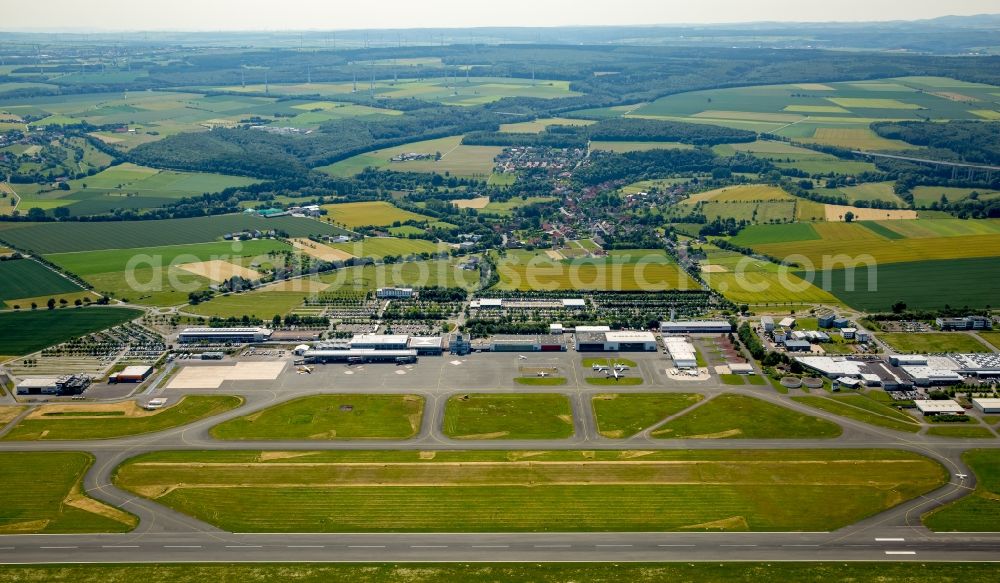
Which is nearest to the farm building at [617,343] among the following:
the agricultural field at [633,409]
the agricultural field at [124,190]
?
the agricultural field at [633,409]

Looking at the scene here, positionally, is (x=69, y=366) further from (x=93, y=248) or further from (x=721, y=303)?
(x=721, y=303)

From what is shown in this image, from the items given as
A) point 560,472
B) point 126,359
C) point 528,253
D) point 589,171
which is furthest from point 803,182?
point 126,359

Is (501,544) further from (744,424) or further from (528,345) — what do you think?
(528,345)

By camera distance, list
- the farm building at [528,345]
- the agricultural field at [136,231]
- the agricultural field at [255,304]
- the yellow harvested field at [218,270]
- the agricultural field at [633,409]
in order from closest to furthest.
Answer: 1. the agricultural field at [633,409]
2. the farm building at [528,345]
3. the agricultural field at [255,304]
4. the yellow harvested field at [218,270]
5. the agricultural field at [136,231]

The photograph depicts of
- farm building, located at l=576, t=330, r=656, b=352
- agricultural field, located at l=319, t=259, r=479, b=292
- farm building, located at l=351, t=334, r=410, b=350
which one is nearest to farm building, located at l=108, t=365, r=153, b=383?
farm building, located at l=351, t=334, r=410, b=350

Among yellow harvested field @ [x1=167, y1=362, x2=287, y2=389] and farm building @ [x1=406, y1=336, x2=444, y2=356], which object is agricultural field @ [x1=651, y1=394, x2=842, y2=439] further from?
yellow harvested field @ [x1=167, y1=362, x2=287, y2=389]

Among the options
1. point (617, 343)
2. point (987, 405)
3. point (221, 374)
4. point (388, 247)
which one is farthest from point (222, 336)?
point (987, 405)

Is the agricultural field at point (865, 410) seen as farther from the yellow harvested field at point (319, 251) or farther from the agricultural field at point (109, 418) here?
the yellow harvested field at point (319, 251)
